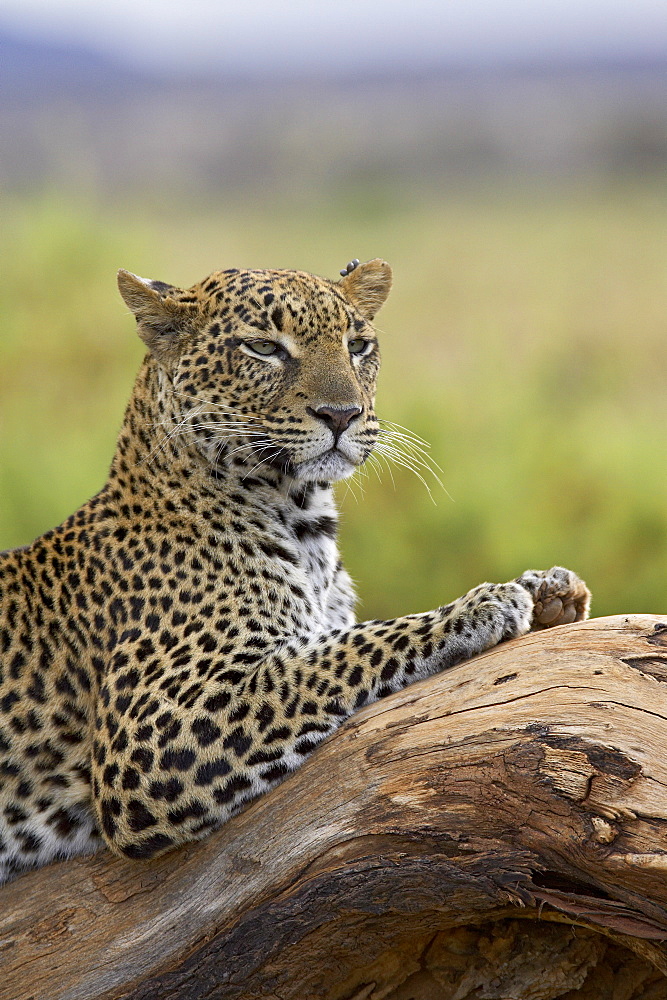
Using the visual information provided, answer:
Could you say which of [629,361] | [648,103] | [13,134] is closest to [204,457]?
[629,361]

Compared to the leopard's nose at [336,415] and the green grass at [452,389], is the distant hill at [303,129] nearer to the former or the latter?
the green grass at [452,389]

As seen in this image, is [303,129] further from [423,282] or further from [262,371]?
[262,371]

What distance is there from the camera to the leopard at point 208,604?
4418 millimetres

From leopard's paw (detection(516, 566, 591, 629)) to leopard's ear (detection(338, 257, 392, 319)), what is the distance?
1.90m

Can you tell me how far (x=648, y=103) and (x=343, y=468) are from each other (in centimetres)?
3159

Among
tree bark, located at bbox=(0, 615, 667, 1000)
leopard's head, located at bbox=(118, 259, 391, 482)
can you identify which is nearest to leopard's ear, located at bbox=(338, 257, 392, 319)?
leopard's head, located at bbox=(118, 259, 391, 482)

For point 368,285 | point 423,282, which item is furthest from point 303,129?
point 368,285

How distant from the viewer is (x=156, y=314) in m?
5.26

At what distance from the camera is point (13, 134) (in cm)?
2698

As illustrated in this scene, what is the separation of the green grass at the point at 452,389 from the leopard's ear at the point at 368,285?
15.7 feet

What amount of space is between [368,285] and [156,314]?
1.25 meters

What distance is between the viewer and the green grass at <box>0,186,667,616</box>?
13.7m

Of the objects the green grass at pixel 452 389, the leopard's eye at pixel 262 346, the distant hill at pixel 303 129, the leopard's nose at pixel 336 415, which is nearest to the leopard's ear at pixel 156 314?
the leopard's eye at pixel 262 346

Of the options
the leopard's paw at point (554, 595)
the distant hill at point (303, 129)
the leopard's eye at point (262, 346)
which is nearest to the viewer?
the leopard's paw at point (554, 595)
